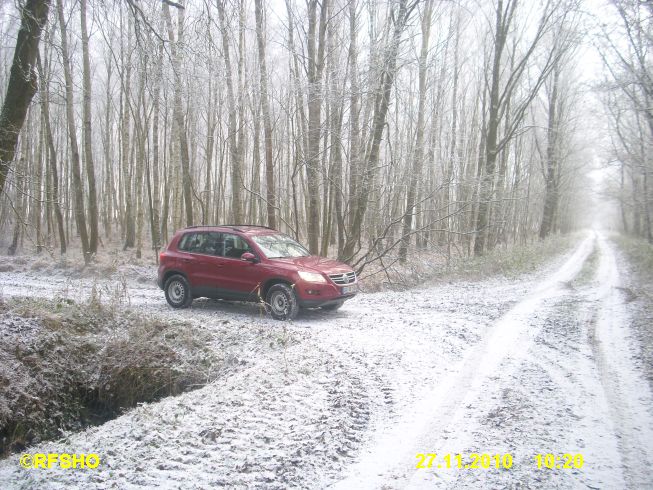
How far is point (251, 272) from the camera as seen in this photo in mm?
8906

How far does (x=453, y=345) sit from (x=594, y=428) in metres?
2.75

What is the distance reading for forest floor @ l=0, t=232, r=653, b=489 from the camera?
134 inches

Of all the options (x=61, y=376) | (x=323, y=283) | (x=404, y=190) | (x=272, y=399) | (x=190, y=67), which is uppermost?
(x=190, y=67)

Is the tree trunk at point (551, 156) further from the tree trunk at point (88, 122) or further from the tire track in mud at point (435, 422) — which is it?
the tree trunk at point (88, 122)

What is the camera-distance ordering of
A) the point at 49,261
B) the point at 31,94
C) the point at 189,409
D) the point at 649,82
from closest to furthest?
1. the point at 189,409
2. the point at 31,94
3. the point at 649,82
4. the point at 49,261

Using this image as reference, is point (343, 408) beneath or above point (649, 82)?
beneath

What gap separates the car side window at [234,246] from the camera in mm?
9195

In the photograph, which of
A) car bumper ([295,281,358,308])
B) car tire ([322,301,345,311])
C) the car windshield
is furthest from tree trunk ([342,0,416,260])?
car bumper ([295,281,358,308])

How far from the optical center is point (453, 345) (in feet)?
22.2

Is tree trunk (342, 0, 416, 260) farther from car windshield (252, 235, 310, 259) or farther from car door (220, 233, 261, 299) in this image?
car door (220, 233, 261, 299)

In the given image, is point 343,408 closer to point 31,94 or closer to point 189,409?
point 189,409

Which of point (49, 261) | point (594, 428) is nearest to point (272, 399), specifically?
point (594, 428)

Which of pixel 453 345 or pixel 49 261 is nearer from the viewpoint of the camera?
pixel 453 345
